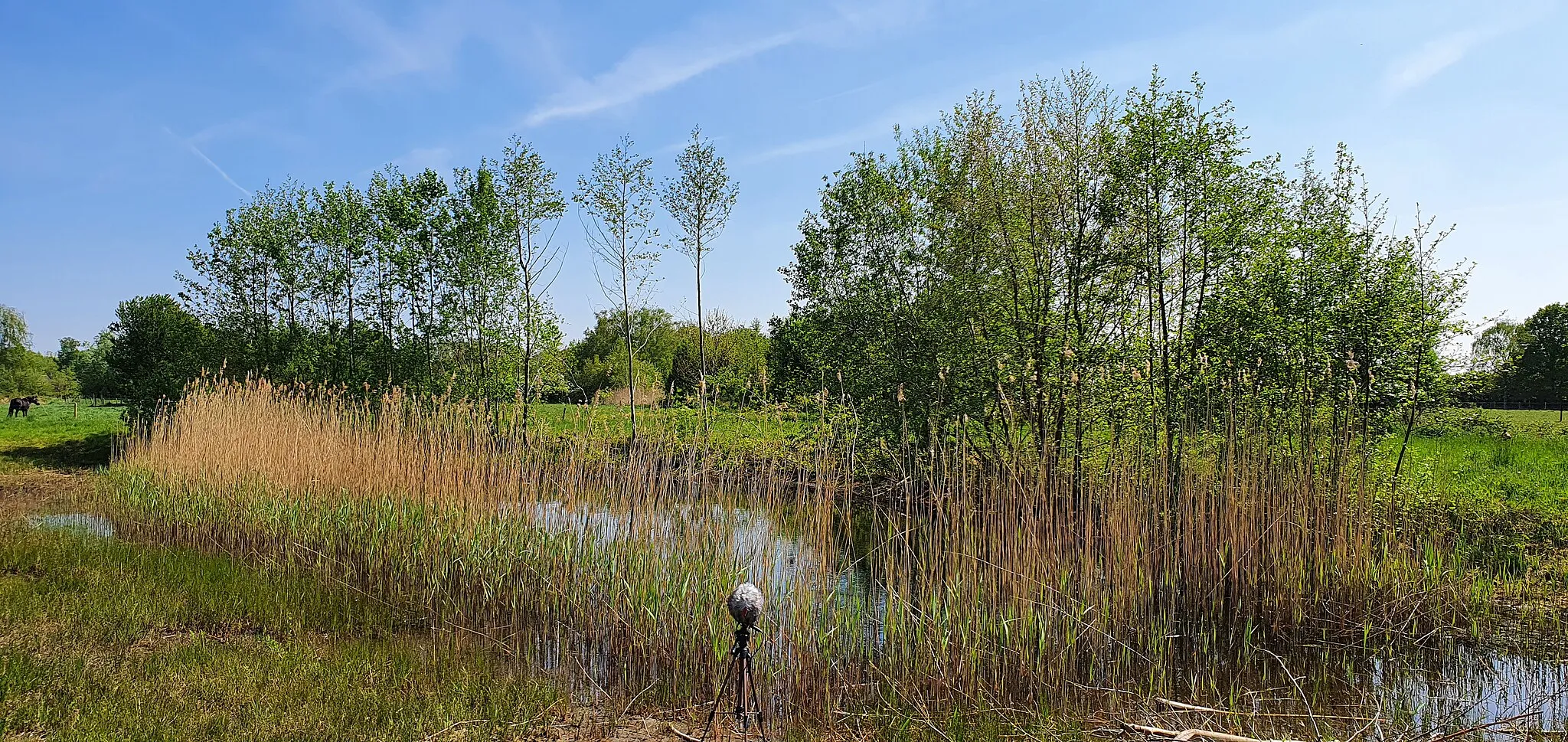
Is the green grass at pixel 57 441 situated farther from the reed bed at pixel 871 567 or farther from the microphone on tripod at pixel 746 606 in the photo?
the microphone on tripod at pixel 746 606

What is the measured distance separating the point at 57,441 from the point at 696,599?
72.4ft

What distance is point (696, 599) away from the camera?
4.48 m

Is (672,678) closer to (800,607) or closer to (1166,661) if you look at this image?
(800,607)

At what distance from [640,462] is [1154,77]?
706 cm

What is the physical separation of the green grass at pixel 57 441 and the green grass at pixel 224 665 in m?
11.7

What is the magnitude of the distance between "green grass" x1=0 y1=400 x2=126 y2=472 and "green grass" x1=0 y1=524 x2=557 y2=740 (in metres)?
11.7

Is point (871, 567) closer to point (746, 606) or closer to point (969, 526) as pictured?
point (969, 526)

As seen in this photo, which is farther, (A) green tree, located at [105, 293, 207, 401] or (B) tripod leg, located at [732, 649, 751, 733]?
(A) green tree, located at [105, 293, 207, 401]

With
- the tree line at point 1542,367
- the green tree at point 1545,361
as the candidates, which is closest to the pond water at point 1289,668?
the tree line at point 1542,367

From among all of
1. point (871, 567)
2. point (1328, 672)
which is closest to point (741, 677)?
point (871, 567)

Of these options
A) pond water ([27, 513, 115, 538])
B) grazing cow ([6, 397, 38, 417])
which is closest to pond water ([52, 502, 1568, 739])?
pond water ([27, 513, 115, 538])

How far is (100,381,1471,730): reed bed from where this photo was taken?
411 centimetres

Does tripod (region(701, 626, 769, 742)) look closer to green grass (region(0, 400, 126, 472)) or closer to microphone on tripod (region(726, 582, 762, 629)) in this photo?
microphone on tripod (region(726, 582, 762, 629))

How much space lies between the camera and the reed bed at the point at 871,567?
162 inches
